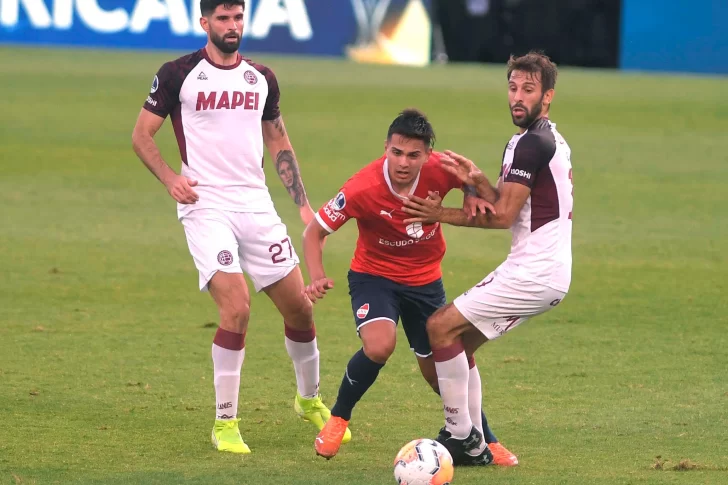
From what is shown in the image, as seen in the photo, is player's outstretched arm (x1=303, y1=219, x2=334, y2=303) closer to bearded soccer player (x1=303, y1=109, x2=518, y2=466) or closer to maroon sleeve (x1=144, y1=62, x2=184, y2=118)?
bearded soccer player (x1=303, y1=109, x2=518, y2=466)

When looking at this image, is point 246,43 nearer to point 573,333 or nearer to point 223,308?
point 573,333

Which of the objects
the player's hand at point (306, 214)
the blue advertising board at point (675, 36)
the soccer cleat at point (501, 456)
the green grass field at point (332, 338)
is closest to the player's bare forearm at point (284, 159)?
the player's hand at point (306, 214)

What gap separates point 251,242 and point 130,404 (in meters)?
1.26

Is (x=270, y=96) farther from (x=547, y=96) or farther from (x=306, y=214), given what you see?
(x=547, y=96)

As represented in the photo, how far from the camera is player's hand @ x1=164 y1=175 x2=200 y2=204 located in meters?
6.53

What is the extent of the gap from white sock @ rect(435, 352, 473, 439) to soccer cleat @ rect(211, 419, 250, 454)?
106cm

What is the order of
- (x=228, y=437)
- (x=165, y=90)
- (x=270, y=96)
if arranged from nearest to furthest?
(x=228, y=437)
(x=165, y=90)
(x=270, y=96)

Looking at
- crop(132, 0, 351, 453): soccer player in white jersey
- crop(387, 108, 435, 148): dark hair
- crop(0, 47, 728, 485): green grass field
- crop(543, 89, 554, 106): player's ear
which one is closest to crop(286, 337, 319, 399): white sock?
crop(132, 0, 351, 453): soccer player in white jersey

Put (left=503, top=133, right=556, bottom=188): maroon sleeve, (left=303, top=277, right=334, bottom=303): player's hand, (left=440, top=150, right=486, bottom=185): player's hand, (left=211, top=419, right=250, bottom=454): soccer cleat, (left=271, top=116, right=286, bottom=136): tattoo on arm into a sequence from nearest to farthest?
1. (left=503, top=133, right=556, bottom=188): maroon sleeve
2. (left=440, top=150, right=486, bottom=185): player's hand
3. (left=303, top=277, right=334, bottom=303): player's hand
4. (left=211, top=419, right=250, bottom=454): soccer cleat
5. (left=271, top=116, right=286, bottom=136): tattoo on arm

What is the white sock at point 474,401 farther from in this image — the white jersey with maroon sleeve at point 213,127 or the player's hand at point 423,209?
the white jersey with maroon sleeve at point 213,127

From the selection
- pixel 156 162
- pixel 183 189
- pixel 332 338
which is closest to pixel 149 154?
pixel 156 162

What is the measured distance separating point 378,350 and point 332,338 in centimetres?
289

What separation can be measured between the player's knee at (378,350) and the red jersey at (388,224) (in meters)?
0.41

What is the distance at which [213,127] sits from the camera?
664cm
